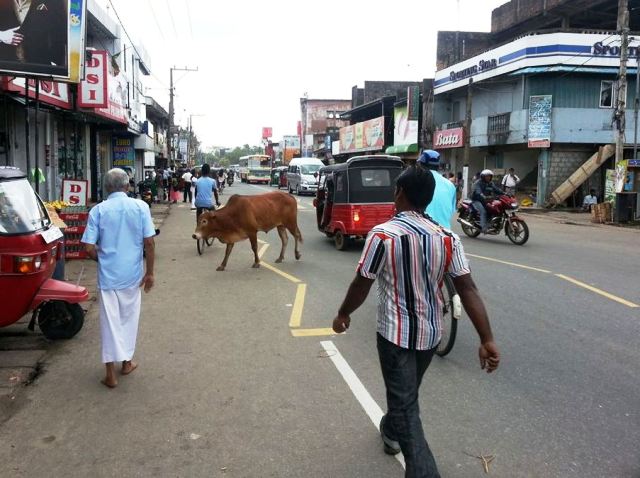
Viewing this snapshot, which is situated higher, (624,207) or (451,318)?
(624,207)

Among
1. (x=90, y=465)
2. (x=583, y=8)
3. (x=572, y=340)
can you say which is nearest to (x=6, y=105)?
(x=90, y=465)

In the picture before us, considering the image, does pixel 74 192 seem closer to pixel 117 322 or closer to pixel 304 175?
pixel 117 322

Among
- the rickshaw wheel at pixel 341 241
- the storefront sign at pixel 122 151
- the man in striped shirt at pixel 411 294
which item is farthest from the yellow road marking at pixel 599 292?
the storefront sign at pixel 122 151

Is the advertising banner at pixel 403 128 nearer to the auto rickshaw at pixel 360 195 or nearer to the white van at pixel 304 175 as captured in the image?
the white van at pixel 304 175

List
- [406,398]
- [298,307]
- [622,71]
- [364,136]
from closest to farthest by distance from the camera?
[406,398] → [298,307] → [622,71] → [364,136]

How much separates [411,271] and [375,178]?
32.2 ft

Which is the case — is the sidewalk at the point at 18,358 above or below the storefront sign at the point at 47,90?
below

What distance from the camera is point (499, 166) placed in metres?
31.5

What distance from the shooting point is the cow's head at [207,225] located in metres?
10.4

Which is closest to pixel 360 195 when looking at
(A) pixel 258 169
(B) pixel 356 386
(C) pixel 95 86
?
(C) pixel 95 86

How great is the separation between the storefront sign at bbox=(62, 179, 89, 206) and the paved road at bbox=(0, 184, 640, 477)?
13.0ft

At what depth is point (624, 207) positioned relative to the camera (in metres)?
20.1

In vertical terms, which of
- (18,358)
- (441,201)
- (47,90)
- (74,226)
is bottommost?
(18,358)

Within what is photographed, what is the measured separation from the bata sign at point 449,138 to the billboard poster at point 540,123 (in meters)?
6.22
